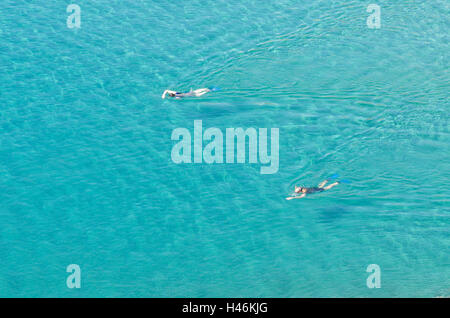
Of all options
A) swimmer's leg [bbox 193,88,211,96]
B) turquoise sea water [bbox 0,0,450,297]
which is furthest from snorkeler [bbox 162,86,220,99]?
turquoise sea water [bbox 0,0,450,297]

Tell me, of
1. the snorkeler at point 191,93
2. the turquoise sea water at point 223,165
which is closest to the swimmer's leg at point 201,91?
the snorkeler at point 191,93

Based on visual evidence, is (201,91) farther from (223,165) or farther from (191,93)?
(223,165)

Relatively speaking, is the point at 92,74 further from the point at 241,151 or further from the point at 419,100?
the point at 419,100

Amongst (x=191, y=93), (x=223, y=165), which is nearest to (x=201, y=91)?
(x=191, y=93)

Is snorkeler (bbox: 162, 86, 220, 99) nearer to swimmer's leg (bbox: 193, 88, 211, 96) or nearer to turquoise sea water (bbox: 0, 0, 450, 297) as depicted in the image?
swimmer's leg (bbox: 193, 88, 211, 96)

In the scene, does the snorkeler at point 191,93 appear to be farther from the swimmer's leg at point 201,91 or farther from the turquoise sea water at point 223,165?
the turquoise sea water at point 223,165

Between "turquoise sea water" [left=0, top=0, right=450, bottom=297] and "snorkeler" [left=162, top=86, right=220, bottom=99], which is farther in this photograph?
"snorkeler" [left=162, top=86, right=220, bottom=99]

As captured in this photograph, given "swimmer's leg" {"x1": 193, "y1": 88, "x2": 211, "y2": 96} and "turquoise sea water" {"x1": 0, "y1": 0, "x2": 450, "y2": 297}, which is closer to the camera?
"turquoise sea water" {"x1": 0, "y1": 0, "x2": 450, "y2": 297}
